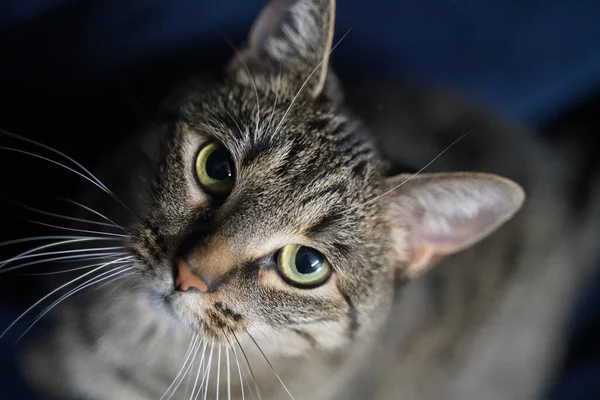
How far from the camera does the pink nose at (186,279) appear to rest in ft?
3.09

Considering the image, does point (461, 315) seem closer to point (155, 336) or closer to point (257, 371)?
point (257, 371)

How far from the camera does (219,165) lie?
106 cm

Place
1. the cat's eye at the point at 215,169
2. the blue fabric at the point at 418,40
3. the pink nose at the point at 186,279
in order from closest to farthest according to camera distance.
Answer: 1. the pink nose at the point at 186,279
2. the cat's eye at the point at 215,169
3. the blue fabric at the point at 418,40

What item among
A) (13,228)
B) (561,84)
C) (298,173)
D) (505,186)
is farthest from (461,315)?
(13,228)

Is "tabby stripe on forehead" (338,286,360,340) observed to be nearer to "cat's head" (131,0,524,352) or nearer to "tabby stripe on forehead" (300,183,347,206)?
"cat's head" (131,0,524,352)

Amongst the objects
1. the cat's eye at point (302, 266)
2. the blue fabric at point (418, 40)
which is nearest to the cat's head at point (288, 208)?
the cat's eye at point (302, 266)

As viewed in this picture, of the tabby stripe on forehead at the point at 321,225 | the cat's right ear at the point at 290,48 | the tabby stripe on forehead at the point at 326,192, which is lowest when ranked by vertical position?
the tabby stripe on forehead at the point at 321,225

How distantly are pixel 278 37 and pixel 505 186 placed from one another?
507 mm

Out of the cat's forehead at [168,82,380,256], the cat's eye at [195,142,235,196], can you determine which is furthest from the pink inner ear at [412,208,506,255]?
the cat's eye at [195,142,235,196]

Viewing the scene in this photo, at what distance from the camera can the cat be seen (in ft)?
3.31

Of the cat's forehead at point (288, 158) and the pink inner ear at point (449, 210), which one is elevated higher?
the cat's forehead at point (288, 158)

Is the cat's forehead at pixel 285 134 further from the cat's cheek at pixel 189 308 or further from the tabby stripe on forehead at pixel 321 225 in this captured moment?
the cat's cheek at pixel 189 308

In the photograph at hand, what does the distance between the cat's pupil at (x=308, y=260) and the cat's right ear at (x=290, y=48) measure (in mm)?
292

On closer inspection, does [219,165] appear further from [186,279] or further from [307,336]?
[307,336]
